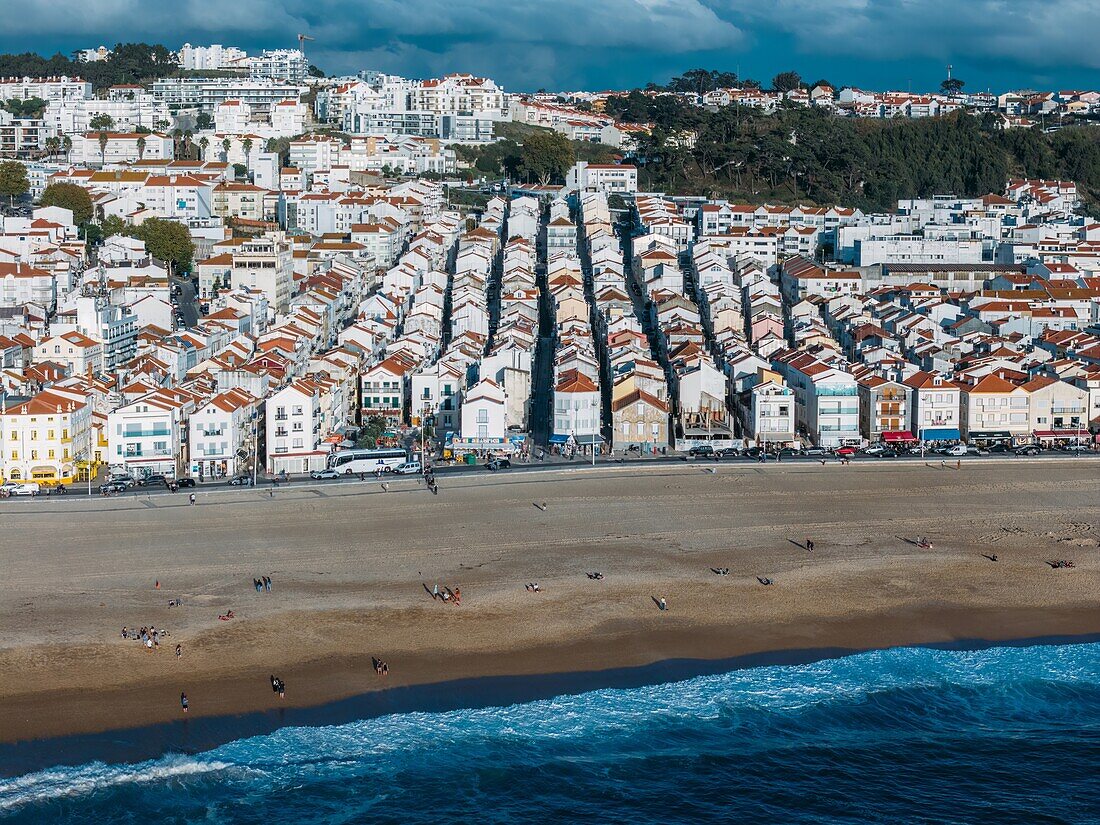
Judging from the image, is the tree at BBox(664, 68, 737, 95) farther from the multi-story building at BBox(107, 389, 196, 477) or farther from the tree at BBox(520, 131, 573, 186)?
the multi-story building at BBox(107, 389, 196, 477)

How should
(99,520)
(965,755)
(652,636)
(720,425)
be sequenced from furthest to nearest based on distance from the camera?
1. (720,425)
2. (99,520)
3. (652,636)
4. (965,755)

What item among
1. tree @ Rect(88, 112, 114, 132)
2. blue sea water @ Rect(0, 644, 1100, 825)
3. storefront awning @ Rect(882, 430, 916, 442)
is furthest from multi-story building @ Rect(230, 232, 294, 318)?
tree @ Rect(88, 112, 114, 132)

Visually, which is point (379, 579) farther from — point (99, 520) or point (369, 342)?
point (369, 342)

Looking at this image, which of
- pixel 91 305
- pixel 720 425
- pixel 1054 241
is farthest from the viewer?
pixel 1054 241

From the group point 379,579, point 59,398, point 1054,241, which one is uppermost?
point 1054,241

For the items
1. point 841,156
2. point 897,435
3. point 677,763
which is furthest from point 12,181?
point 677,763

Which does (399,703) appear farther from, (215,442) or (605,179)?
(605,179)

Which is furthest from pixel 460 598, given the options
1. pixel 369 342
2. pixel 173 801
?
pixel 369 342
